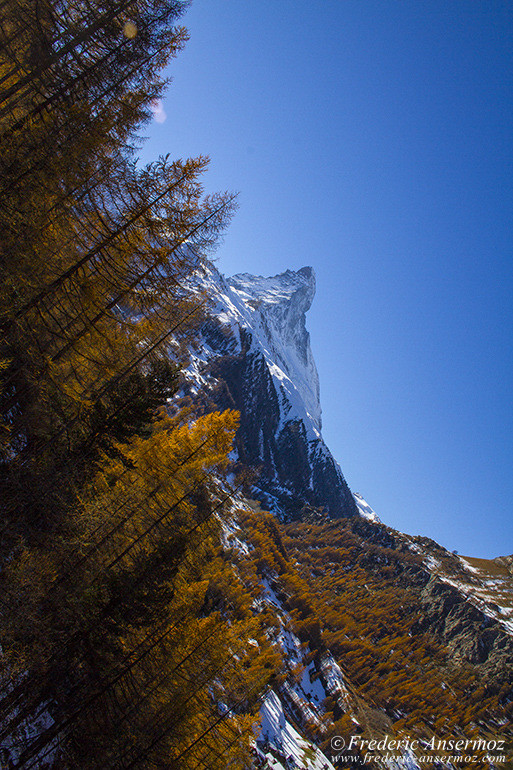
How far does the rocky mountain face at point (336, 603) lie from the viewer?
42.8 meters

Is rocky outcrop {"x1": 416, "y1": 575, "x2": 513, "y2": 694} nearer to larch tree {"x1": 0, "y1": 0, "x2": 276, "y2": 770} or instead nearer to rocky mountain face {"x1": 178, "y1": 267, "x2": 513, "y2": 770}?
rocky mountain face {"x1": 178, "y1": 267, "x2": 513, "y2": 770}

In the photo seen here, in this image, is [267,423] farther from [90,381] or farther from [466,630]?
[90,381]

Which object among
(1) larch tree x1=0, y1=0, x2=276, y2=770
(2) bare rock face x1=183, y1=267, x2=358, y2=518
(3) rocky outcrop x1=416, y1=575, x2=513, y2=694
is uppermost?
(2) bare rock face x1=183, y1=267, x2=358, y2=518

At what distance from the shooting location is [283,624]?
48969 mm

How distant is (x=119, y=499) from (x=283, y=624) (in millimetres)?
50697

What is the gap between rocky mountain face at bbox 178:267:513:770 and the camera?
4275 centimetres

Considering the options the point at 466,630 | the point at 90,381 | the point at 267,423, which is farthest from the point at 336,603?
the point at 90,381

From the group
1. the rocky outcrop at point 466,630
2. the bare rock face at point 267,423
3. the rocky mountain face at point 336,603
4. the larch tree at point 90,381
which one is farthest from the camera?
the bare rock face at point 267,423

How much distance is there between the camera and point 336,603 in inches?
3201

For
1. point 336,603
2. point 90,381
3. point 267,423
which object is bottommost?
point 90,381

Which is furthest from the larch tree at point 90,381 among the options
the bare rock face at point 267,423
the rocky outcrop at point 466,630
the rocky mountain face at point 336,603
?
the rocky outcrop at point 466,630

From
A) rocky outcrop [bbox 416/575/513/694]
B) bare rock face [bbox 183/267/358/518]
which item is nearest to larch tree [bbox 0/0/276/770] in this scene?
bare rock face [bbox 183/267/358/518]

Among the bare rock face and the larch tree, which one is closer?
the larch tree

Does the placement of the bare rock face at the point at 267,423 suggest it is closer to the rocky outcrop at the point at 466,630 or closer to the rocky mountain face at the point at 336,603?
the rocky mountain face at the point at 336,603
